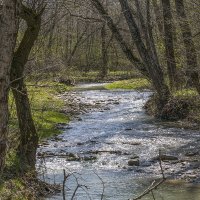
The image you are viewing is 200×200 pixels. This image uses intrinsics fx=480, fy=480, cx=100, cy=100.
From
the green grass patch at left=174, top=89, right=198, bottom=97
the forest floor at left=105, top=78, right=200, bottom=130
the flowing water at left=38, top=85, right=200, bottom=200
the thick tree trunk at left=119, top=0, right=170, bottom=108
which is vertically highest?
the thick tree trunk at left=119, top=0, right=170, bottom=108

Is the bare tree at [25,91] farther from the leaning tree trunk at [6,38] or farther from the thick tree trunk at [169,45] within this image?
the thick tree trunk at [169,45]

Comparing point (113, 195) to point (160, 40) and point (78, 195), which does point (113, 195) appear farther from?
point (160, 40)

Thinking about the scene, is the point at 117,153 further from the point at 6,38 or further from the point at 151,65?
the point at 6,38

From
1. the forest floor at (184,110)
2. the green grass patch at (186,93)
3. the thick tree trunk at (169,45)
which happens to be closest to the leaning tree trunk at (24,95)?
the forest floor at (184,110)

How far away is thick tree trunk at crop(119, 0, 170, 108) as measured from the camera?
24062 millimetres

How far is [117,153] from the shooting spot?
15727 mm

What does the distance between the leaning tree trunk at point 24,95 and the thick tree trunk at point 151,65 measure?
14012mm

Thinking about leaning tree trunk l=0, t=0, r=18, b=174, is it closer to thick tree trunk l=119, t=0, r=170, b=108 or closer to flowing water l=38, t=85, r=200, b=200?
flowing water l=38, t=85, r=200, b=200

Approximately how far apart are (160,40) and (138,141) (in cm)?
1047

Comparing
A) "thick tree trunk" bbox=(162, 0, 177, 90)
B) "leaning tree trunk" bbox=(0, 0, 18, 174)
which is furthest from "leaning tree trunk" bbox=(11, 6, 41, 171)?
"thick tree trunk" bbox=(162, 0, 177, 90)

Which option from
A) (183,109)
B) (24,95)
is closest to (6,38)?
(24,95)

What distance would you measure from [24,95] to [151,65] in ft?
48.7

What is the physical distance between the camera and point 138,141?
1783 cm

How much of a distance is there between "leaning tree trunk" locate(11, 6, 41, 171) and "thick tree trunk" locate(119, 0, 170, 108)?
14012 millimetres
